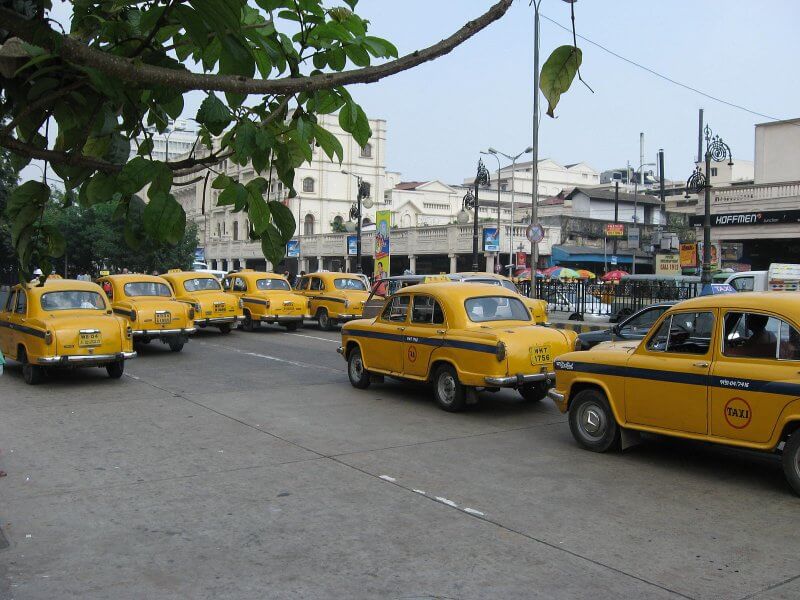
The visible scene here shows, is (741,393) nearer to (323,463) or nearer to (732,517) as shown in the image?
(732,517)

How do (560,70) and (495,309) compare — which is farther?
(495,309)

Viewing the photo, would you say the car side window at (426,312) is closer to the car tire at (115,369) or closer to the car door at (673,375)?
the car door at (673,375)

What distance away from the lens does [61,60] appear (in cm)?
298

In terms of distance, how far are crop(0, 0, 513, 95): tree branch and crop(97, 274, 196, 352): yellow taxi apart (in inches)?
583

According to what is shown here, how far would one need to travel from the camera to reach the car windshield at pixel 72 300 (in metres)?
13.6

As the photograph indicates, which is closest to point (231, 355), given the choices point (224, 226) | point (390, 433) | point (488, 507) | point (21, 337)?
point (21, 337)

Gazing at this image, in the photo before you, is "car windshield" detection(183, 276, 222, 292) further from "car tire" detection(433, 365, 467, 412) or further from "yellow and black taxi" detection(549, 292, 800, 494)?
"yellow and black taxi" detection(549, 292, 800, 494)

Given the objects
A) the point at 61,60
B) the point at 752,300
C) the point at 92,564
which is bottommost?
the point at 92,564

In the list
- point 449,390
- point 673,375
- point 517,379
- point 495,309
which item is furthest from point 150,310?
point 673,375

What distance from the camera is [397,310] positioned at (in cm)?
1194

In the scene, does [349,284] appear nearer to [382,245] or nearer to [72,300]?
[382,245]

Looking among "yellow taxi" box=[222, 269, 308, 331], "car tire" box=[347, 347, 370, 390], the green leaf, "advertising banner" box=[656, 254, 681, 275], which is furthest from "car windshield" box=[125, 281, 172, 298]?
"advertising banner" box=[656, 254, 681, 275]

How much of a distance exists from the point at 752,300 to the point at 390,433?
4.27 metres

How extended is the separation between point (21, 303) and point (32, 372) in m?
1.51
